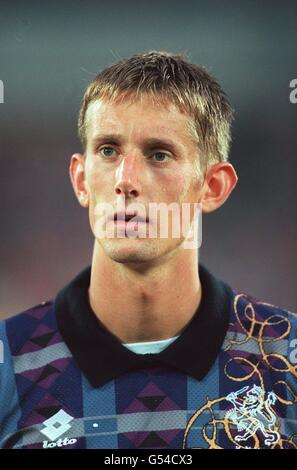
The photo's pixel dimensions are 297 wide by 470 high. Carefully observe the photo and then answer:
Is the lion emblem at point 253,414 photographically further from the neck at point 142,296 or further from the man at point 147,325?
the neck at point 142,296

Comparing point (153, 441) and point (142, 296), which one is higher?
point (142, 296)

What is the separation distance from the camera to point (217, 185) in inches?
63.1

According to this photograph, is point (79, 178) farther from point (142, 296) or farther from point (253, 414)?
point (253, 414)

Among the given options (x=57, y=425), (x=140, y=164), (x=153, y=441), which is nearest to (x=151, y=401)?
(x=153, y=441)

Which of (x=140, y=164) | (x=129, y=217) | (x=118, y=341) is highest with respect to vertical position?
→ (x=140, y=164)

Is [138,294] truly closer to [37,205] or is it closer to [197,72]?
[37,205]

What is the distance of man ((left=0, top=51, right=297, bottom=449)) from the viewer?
1.46 metres

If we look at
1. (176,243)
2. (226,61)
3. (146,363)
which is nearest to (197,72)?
(226,61)

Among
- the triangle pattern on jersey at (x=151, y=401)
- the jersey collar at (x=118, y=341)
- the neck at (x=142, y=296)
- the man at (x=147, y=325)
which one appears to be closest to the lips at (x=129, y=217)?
the man at (x=147, y=325)

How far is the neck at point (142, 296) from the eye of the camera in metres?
1.52

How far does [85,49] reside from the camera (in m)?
1.63

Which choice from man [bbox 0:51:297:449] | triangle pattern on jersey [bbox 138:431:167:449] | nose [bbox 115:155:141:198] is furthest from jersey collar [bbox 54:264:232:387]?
nose [bbox 115:155:141:198]

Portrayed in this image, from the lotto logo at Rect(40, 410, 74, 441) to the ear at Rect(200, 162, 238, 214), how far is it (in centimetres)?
55

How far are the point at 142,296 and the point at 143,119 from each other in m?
0.39
